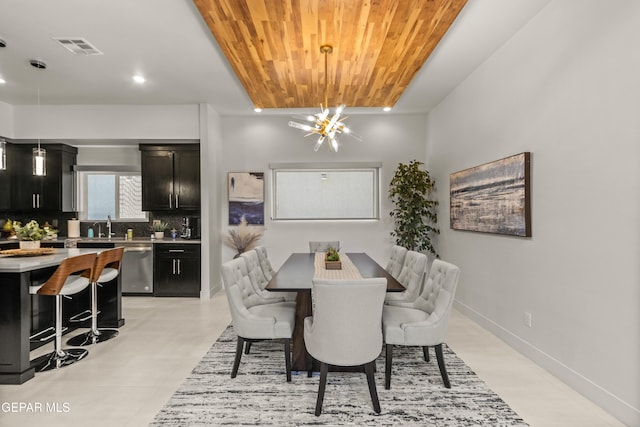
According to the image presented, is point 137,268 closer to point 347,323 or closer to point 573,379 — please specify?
point 347,323

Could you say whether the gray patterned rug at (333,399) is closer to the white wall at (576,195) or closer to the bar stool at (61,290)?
the white wall at (576,195)

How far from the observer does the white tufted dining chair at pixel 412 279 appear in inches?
136

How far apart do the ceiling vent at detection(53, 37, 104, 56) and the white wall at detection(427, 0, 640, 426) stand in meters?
4.16

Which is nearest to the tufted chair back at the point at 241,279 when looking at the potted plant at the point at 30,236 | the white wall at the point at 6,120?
the potted plant at the point at 30,236

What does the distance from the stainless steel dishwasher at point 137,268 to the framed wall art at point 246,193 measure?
1.48 metres

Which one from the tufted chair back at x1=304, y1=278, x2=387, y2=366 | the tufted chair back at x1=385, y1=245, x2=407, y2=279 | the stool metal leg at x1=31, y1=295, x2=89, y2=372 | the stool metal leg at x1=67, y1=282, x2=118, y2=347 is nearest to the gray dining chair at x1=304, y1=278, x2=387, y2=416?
the tufted chair back at x1=304, y1=278, x2=387, y2=366

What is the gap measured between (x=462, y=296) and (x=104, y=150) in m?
6.13

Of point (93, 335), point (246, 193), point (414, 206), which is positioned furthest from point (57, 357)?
point (414, 206)

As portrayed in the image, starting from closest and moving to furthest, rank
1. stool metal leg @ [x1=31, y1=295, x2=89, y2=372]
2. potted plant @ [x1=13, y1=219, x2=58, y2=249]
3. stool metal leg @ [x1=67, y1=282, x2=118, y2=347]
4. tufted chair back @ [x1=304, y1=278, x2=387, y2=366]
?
tufted chair back @ [x1=304, y1=278, x2=387, y2=366], stool metal leg @ [x1=31, y1=295, x2=89, y2=372], potted plant @ [x1=13, y1=219, x2=58, y2=249], stool metal leg @ [x1=67, y1=282, x2=118, y2=347]

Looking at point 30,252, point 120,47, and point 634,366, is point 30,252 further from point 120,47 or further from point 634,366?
point 634,366

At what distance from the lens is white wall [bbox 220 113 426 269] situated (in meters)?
6.22

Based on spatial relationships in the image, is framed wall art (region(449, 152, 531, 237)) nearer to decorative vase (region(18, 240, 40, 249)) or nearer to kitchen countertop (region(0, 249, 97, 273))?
kitchen countertop (region(0, 249, 97, 273))

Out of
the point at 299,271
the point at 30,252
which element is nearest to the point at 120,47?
the point at 30,252

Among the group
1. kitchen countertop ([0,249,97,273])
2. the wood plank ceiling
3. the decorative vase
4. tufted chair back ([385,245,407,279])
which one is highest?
the wood plank ceiling
